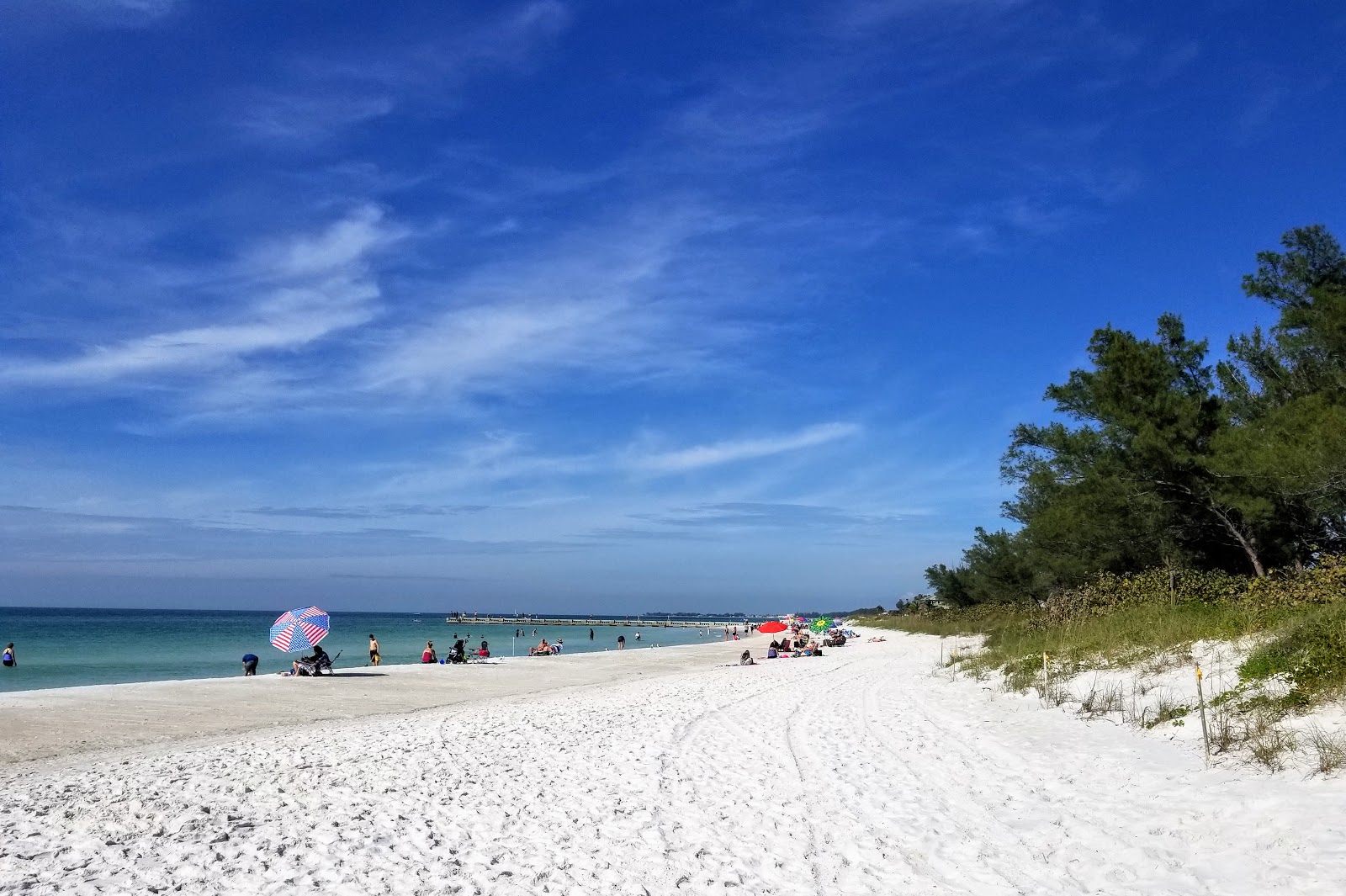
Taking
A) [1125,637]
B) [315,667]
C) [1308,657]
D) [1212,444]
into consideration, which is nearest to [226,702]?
[315,667]

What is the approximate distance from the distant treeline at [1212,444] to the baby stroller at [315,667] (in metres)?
20.2

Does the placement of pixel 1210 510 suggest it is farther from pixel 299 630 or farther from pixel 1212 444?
pixel 299 630

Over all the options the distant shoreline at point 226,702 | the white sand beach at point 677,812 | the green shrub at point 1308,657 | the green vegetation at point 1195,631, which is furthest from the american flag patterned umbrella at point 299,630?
the green shrub at point 1308,657

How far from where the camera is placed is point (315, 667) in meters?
24.3

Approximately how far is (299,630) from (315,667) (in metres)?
2.49

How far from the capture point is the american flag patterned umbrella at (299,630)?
72.4ft

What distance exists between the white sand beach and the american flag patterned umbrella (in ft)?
31.1

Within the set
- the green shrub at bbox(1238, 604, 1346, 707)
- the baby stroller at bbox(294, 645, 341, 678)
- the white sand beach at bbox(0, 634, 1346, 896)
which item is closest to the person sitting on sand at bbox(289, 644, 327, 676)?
the baby stroller at bbox(294, 645, 341, 678)

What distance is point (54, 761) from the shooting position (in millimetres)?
10625

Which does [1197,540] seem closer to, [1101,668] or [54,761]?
[1101,668]

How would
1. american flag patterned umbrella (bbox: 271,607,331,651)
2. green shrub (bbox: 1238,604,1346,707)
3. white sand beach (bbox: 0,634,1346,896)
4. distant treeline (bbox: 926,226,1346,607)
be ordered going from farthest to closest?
1. american flag patterned umbrella (bbox: 271,607,331,651)
2. distant treeline (bbox: 926,226,1346,607)
3. green shrub (bbox: 1238,604,1346,707)
4. white sand beach (bbox: 0,634,1346,896)

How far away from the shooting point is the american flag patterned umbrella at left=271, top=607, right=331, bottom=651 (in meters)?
22.1

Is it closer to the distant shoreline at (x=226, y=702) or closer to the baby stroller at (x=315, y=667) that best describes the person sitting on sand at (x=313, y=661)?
the baby stroller at (x=315, y=667)

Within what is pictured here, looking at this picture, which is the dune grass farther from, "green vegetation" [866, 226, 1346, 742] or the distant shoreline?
the distant shoreline
